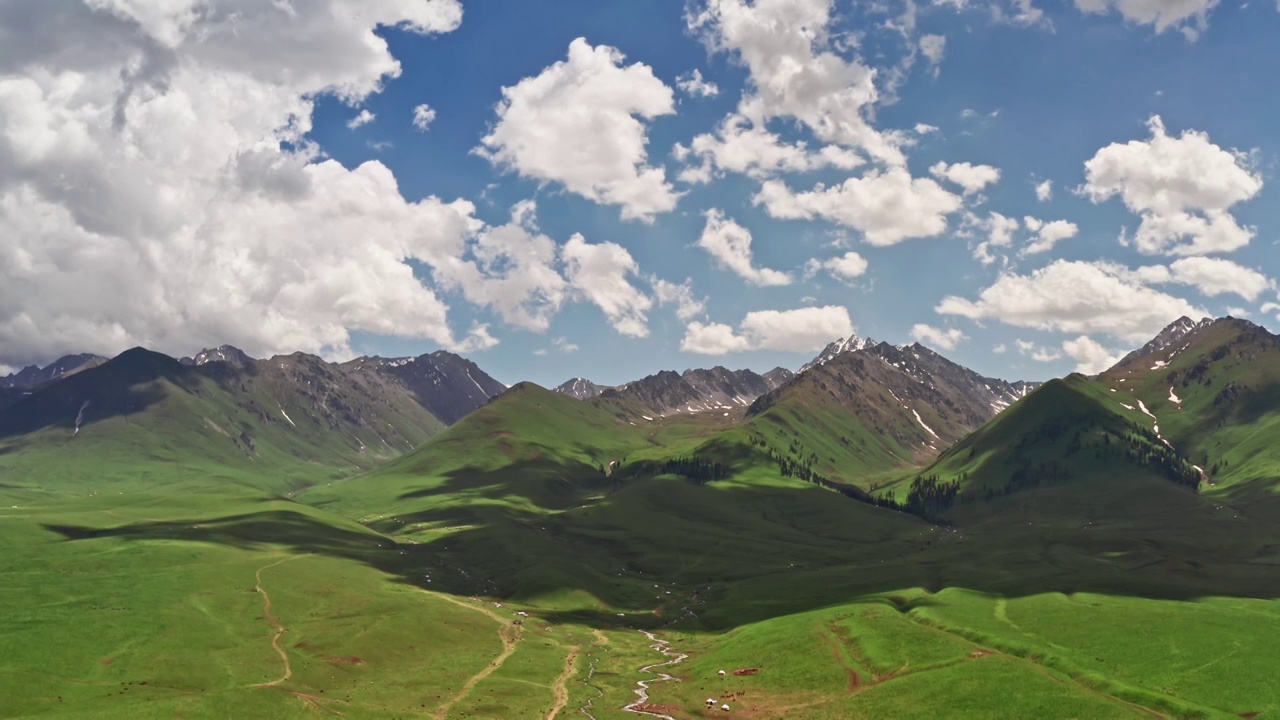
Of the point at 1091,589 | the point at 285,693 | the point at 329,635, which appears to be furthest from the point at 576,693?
the point at 1091,589

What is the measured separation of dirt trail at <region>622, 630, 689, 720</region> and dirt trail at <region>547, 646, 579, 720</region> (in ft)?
32.3

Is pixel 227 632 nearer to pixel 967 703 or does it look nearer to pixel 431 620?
pixel 431 620

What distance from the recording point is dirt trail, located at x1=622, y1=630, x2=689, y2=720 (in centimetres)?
11712

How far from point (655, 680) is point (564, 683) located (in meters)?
15.8

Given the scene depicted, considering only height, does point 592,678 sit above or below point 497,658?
below

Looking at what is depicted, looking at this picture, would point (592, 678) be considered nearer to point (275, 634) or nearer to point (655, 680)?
point (655, 680)

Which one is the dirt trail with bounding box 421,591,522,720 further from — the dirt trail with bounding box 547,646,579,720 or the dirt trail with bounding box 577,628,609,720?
the dirt trail with bounding box 577,628,609,720

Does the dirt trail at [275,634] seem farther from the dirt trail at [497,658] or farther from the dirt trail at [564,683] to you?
the dirt trail at [564,683]

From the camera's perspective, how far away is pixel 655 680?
13888 centimetres

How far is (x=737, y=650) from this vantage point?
15138 cm

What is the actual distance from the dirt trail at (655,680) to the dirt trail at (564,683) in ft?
32.3

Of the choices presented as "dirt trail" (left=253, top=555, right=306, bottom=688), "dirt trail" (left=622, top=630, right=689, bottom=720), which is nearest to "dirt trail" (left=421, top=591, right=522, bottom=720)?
"dirt trail" (left=622, top=630, right=689, bottom=720)

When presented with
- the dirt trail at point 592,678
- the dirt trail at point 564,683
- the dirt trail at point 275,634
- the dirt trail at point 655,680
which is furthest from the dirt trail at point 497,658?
the dirt trail at point 275,634

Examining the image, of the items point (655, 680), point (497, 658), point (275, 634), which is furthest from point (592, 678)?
point (275, 634)
